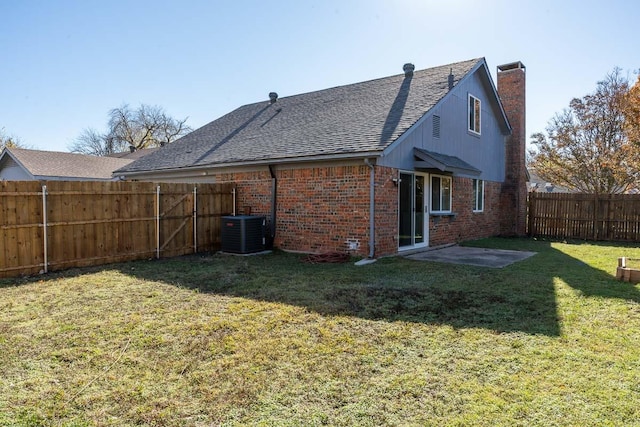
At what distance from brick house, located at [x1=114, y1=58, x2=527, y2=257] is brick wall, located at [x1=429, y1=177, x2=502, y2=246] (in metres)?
0.04

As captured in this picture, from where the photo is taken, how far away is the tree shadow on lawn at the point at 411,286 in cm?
484

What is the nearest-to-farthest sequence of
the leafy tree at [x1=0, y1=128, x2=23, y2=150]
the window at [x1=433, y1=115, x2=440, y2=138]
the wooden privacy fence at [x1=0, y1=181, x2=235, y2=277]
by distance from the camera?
the wooden privacy fence at [x1=0, y1=181, x2=235, y2=277] → the window at [x1=433, y1=115, x2=440, y2=138] → the leafy tree at [x1=0, y1=128, x2=23, y2=150]

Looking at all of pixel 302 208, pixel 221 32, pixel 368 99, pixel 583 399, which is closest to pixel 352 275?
pixel 302 208

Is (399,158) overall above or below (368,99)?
below

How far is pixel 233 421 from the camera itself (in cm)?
254

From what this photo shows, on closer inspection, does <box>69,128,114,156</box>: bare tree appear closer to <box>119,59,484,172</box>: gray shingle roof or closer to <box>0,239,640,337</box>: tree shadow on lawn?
<box>119,59,484,172</box>: gray shingle roof

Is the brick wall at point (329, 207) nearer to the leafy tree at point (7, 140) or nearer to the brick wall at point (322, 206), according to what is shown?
the brick wall at point (322, 206)

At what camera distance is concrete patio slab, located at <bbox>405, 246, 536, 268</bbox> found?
8.80 metres

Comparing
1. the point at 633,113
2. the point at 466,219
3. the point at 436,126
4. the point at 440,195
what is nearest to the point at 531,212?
the point at 466,219

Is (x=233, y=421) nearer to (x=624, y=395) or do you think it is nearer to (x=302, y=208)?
(x=624, y=395)

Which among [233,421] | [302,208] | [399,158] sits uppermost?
[399,158]

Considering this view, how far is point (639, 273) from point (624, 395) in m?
4.98

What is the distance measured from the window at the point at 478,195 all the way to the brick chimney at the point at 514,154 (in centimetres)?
213

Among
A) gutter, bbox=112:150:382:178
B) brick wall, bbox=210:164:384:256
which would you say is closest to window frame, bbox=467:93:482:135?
brick wall, bbox=210:164:384:256
